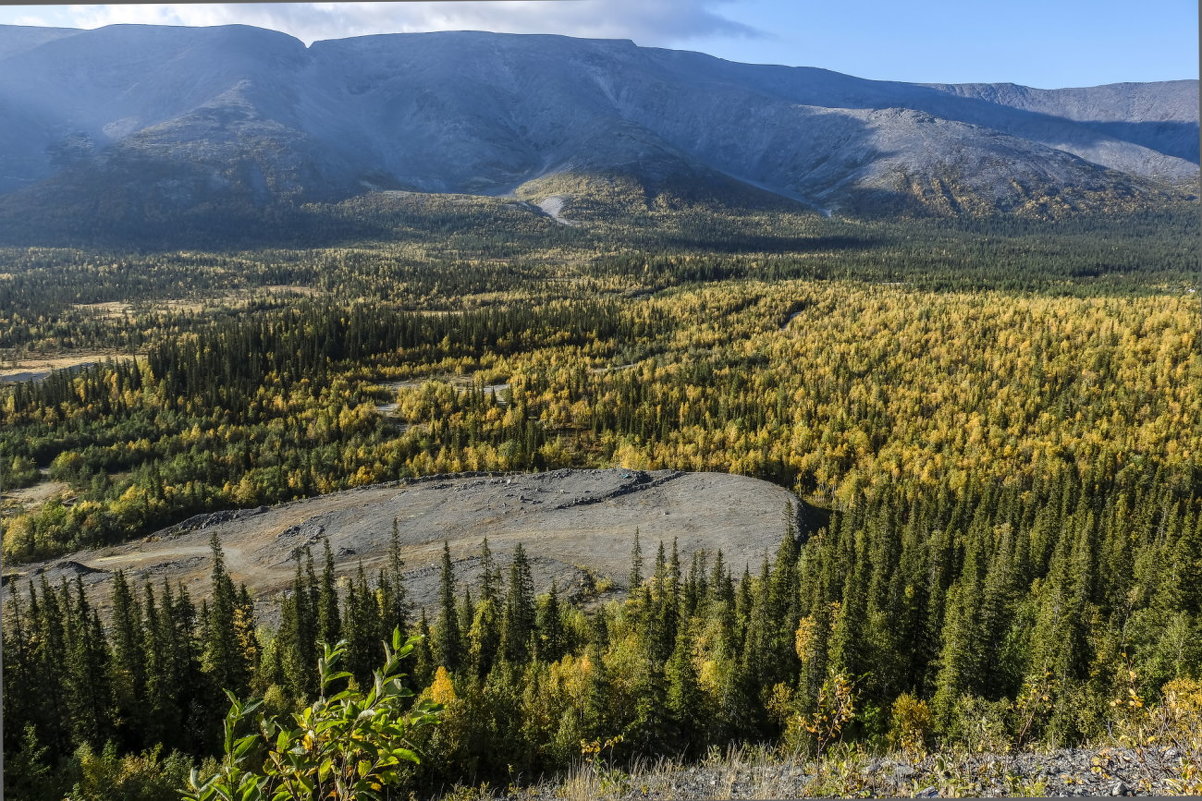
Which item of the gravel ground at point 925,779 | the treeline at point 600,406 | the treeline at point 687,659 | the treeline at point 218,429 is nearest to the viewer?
the gravel ground at point 925,779

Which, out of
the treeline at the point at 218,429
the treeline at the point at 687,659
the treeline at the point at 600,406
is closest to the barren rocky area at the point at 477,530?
the treeline at the point at 218,429

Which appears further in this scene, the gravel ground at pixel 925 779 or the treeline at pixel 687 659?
the treeline at pixel 687 659

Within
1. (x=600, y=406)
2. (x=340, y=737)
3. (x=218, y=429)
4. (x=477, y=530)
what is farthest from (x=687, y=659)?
(x=218, y=429)

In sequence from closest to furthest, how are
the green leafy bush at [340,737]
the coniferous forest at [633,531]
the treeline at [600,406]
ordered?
1. the green leafy bush at [340,737]
2. the coniferous forest at [633,531]
3. the treeline at [600,406]

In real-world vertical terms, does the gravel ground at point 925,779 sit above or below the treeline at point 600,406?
above

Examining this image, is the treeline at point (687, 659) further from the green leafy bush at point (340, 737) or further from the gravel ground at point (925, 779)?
the green leafy bush at point (340, 737)

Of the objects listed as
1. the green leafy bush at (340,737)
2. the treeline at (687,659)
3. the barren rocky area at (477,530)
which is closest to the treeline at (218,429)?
the barren rocky area at (477,530)

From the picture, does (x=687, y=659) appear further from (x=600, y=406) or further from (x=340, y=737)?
(x=600, y=406)

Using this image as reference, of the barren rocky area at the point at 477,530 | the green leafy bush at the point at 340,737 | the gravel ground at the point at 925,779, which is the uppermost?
the green leafy bush at the point at 340,737
